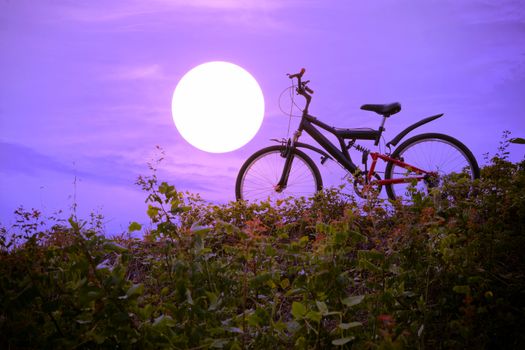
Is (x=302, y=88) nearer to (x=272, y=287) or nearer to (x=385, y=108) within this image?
(x=385, y=108)

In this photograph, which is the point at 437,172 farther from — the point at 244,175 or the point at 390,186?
the point at 244,175

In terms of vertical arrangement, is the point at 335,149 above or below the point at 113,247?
above

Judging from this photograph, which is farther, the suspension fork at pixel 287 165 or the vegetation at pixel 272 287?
the suspension fork at pixel 287 165

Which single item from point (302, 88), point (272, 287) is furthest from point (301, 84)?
point (272, 287)

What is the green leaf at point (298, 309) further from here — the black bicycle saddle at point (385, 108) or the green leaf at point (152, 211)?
the black bicycle saddle at point (385, 108)

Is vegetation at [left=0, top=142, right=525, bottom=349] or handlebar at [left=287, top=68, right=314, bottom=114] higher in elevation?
handlebar at [left=287, top=68, right=314, bottom=114]

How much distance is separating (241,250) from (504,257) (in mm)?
1821

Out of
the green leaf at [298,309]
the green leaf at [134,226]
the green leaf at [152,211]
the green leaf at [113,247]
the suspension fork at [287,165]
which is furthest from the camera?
the suspension fork at [287,165]

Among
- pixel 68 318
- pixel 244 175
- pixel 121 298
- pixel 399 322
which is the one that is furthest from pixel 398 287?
pixel 244 175

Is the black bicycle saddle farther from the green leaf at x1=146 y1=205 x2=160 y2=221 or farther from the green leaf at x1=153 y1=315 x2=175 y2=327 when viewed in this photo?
the green leaf at x1=153 y1=315 x2=175 y2=327

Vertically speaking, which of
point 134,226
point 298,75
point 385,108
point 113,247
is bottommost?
point 113,247

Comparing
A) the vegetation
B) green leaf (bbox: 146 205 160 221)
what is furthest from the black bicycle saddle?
green leaf (bbox: 146 205 160 221)

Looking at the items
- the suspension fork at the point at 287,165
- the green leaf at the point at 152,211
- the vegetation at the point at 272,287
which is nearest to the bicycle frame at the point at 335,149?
the suspension fork at the point at 287,165

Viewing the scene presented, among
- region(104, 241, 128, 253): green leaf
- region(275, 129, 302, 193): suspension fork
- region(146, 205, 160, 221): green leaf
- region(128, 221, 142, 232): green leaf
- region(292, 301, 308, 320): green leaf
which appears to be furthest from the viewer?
region(275, 129, 302, 193): suspension fork
